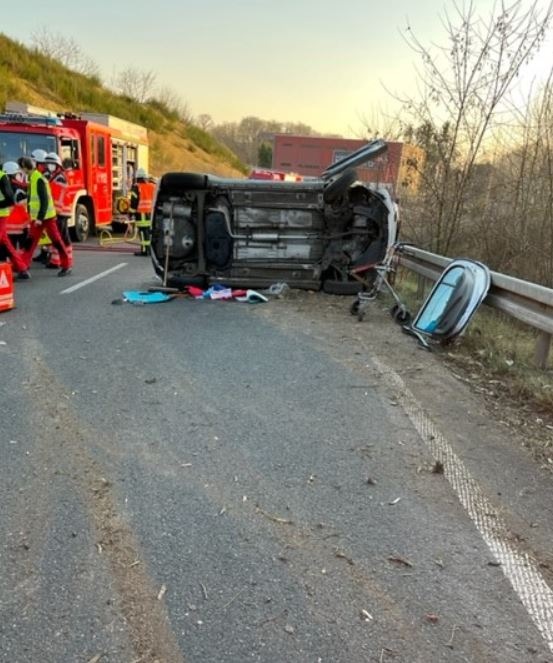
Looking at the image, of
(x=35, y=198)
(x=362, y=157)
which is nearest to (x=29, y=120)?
(x=35, y=198)

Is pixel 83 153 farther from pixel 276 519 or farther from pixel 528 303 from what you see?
pixel 276 519

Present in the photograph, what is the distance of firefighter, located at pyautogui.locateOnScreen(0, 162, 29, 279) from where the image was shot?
8.04 metres

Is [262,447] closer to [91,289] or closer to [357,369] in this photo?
[357,369]

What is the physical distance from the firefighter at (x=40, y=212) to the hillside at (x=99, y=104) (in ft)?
66.5

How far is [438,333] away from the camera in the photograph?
5.99 meters

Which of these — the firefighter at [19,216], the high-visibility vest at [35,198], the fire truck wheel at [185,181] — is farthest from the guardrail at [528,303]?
the firefighter at [19,216]

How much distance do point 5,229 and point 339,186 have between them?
4844 mm

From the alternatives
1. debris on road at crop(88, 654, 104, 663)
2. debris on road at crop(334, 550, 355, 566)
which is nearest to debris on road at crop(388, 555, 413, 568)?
debris on road at crop(334, 550, 355, 566)

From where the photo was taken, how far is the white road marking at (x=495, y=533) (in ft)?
7.37

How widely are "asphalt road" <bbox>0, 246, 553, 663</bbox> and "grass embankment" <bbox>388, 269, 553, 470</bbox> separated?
326 millimetres

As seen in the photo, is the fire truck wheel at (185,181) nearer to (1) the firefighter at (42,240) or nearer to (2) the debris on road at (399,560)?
(1) the firefighter at (42,240)

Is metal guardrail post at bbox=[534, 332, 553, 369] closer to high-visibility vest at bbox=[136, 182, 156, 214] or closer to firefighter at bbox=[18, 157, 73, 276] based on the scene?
firefighter at bbox=[18, 157, 73, 276]

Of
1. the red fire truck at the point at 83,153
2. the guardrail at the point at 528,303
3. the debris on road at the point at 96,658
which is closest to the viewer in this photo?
the debris on road at the point at 96,658

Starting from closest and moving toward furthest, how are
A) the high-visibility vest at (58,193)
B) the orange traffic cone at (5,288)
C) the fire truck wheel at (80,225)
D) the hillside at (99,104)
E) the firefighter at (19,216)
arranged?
the orange traffic cone at (5,288) < the firefighter at (19,216) < the high-visibility vest at (58,193) < the fire truck wheel at (80,225) < the hillside at (99,104)
